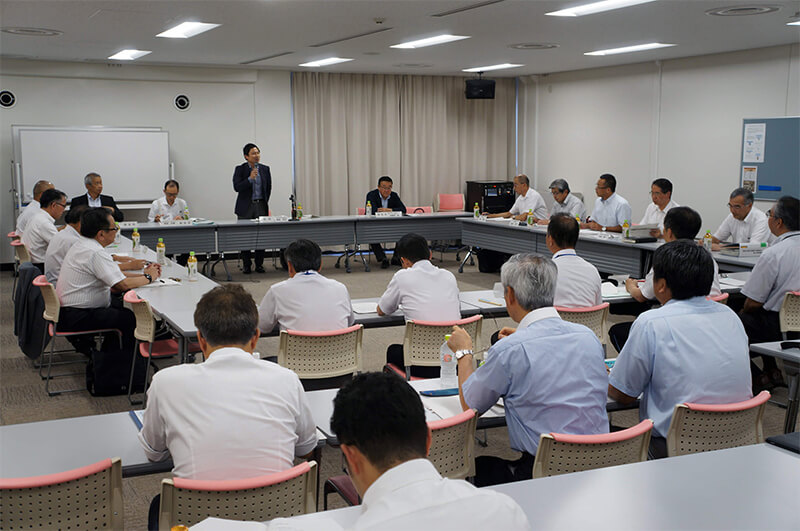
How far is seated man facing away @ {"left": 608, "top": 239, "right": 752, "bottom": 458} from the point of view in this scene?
2859mm

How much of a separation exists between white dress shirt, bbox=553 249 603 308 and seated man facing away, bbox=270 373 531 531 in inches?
131

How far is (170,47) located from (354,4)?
3.83 metres

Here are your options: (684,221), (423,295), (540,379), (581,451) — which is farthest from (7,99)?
(581,451)

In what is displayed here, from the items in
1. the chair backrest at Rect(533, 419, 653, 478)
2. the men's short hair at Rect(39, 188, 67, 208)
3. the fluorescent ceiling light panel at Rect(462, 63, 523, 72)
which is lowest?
the chair backrest at Rect(533, 419, 653, 478)

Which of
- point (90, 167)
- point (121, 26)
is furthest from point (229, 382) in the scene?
point (90, 167)

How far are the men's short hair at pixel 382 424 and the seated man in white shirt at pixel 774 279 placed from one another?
4.36 meters

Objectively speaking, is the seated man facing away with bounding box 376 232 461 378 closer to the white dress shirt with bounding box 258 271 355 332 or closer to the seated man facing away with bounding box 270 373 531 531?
the white dress shirt with bounding box 258 271 355 332

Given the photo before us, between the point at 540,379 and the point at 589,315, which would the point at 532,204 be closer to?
the point at 589,315

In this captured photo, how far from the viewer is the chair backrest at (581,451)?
2.37 meters

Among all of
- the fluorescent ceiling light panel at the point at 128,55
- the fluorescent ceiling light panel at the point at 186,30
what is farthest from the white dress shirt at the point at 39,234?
the fluorescent ceiling light panel at the point at 128,55

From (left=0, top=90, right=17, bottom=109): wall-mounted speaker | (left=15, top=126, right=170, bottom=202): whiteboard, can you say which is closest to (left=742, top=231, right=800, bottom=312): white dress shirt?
(left=15, top=126, right=170, bottom=202): whiteboard

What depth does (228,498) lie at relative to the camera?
2.11 metres

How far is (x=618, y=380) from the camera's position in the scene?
9.92ft

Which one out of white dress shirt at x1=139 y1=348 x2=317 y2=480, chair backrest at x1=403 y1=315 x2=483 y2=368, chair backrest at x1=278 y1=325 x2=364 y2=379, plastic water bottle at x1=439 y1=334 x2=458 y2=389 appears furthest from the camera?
chair backrest at x1=403 y1=315 x2=483 y2=368
